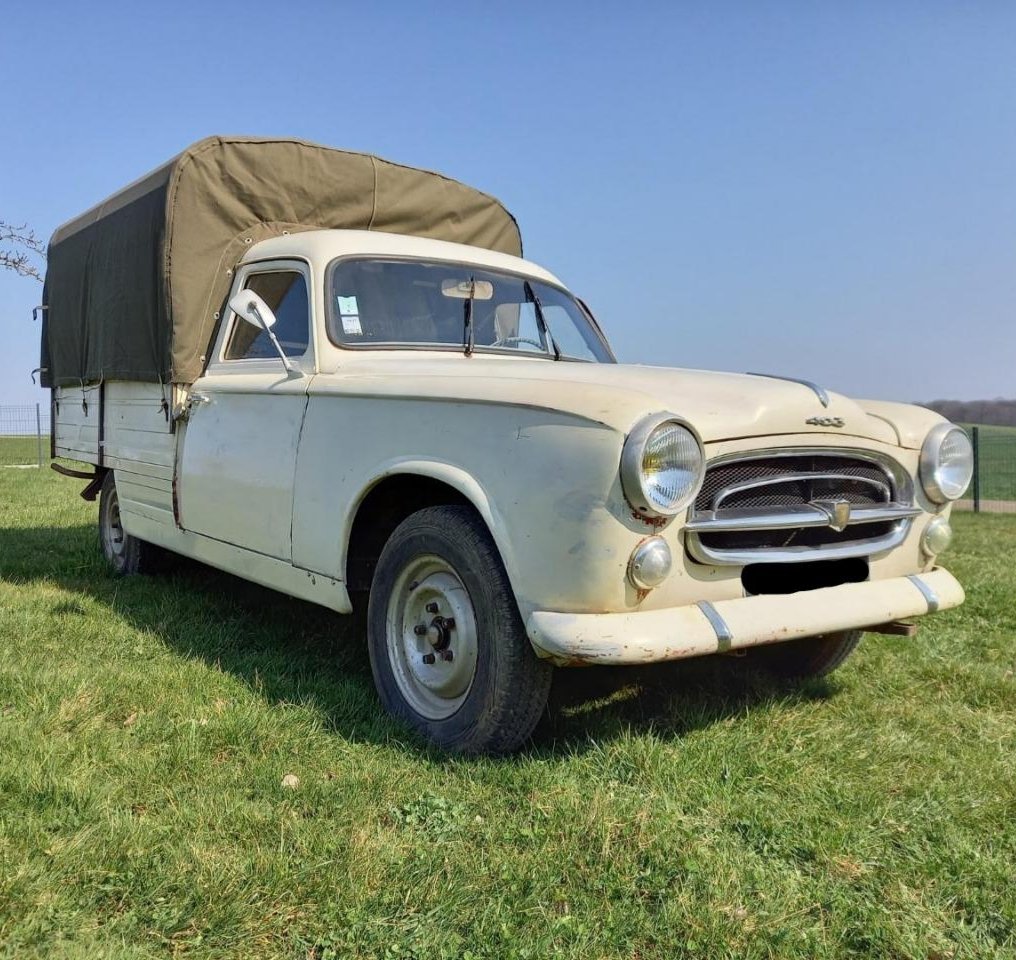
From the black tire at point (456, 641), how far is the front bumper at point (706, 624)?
0.67 feet

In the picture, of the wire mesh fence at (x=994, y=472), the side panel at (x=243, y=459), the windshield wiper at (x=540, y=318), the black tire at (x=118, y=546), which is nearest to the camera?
the side panel at (x=243, y=459)

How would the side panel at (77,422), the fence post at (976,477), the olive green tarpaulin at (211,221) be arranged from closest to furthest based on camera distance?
the olive green tarpaulin at (211,221) < the side panel at (77,422) < the fence post at (976,477)

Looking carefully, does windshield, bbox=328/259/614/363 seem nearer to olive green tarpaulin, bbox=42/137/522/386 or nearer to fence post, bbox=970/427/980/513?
olive green tarpaulin, bbox=42/137/522/386

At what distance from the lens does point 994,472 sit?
1686 cm

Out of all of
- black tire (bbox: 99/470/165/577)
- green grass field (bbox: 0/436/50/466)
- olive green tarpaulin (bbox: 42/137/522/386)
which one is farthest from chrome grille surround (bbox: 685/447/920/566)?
green grass field (bbox: 0/436/50/466)

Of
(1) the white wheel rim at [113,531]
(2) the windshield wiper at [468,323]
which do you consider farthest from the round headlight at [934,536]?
(1) the white wheel rim at [113,531]

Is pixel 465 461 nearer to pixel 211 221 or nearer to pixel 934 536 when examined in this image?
pixel 934 536

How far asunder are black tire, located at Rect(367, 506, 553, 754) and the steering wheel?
1320mm

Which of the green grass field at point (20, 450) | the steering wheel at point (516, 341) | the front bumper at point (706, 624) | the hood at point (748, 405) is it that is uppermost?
the steering wheel at point (516, 341)

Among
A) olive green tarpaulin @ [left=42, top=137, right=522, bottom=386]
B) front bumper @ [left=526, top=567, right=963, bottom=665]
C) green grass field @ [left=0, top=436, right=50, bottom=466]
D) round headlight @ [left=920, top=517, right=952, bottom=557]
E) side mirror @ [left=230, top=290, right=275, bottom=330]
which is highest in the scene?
olive green tarpaulin @ [left=42, top=137, right=522, bottom=386]

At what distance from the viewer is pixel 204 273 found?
4945mm

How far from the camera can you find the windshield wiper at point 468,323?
13.6 feet

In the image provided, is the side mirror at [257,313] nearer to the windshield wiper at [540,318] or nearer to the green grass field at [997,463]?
the windshield wiper at [540,318]

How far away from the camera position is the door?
395cm
